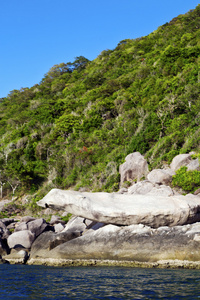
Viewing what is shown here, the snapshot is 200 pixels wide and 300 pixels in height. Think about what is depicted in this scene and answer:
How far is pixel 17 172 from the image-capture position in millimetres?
43719

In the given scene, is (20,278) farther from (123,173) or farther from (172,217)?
(123,173)

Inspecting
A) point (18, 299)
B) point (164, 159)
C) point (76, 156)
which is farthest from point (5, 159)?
point (18, 299)

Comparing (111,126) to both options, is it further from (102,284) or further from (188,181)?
(102,284)

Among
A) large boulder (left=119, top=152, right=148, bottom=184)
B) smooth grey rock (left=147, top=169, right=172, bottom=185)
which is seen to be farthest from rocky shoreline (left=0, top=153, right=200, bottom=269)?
large boulder (left=119, top=152, right=148, bottom=184)

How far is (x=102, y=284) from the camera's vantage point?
36.1ft

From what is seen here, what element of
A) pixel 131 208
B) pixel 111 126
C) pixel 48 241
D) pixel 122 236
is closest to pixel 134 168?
pixel 131 208

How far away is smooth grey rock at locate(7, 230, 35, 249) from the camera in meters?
20.6

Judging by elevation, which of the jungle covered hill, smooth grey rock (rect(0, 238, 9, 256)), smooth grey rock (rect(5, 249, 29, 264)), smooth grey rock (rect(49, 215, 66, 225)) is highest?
the jungle covered hill

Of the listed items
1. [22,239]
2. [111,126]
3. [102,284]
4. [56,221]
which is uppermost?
[111,126]

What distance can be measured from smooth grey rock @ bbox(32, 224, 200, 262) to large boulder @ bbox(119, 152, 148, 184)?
1331cm

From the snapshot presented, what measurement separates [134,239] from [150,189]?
7.54 m

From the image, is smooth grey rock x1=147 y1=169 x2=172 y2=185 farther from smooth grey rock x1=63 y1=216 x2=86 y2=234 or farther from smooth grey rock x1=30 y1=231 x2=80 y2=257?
smooth grey rock x1=30 y1=231 x2=80 y2=257

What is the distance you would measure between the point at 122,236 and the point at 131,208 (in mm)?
1700

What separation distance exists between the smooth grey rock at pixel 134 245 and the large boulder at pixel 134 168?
43.7 ft
